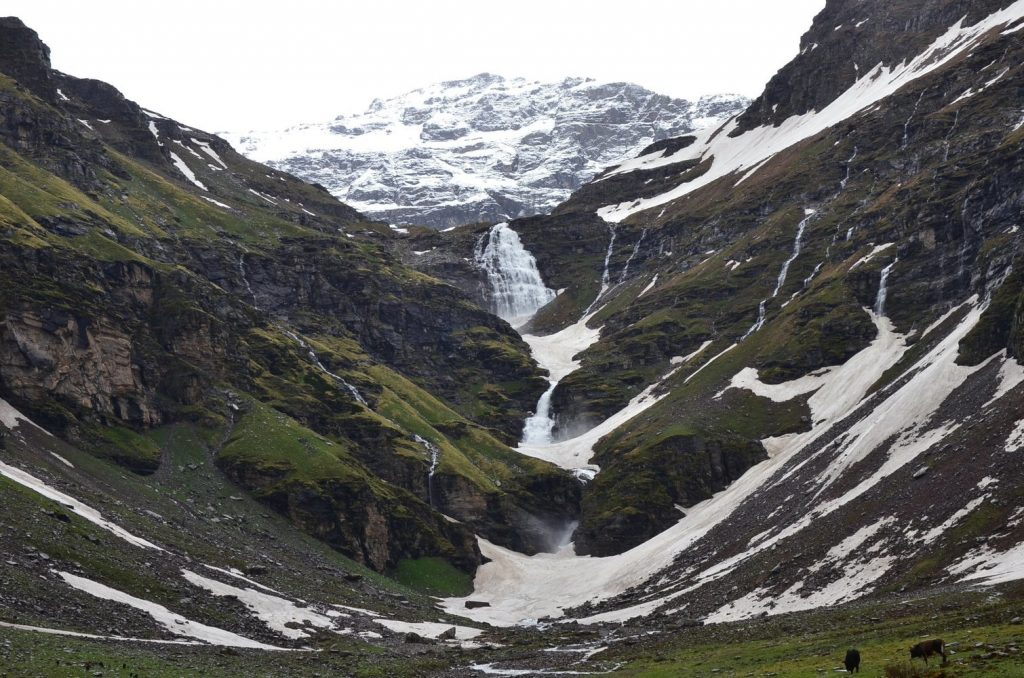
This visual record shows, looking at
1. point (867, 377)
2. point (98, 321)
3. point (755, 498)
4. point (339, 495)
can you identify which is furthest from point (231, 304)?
point (867, 377)

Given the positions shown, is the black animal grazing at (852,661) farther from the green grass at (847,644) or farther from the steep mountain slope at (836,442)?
the steep mountain slope at (836,442)

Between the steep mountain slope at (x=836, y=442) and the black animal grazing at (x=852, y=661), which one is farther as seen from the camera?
the steep mountain slope at (x=836, y=442)

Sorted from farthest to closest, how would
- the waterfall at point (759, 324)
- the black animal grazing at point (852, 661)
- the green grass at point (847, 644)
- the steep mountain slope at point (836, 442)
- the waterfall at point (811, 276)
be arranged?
the waterfall at point (811, 276)
the waterfall at point (759, 324)
the steep mountain slope at point (836, 442)
the black animal grazing at point (852, 661)
the green grass at point (847, 644)

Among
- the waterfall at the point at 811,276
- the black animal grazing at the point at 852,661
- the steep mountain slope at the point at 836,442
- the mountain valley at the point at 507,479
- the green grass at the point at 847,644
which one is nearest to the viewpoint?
the green grass at the point at 847,644

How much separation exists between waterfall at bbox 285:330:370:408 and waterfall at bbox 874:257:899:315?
291ft

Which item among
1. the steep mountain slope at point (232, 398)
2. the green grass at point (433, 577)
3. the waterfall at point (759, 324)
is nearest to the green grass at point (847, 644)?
the green grass at point (433, 577)

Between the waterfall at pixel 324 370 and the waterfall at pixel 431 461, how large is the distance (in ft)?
38.6

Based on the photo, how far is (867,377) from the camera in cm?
14638

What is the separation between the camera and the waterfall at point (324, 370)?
17043 centimetres

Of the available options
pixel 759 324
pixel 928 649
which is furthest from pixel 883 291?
pixel 928 649

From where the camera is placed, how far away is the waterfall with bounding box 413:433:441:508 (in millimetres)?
155125

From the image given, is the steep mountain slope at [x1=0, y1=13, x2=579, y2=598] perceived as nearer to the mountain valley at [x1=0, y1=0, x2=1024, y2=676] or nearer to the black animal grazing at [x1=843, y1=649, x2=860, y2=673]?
the mountain valley at [x1=0, y1=0, x2=1024, y2=676]

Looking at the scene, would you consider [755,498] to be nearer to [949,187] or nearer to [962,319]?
[962,319]

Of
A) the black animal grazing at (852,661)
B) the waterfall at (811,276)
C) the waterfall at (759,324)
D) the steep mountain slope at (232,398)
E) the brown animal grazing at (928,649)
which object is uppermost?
the waterfall at (811,276)
